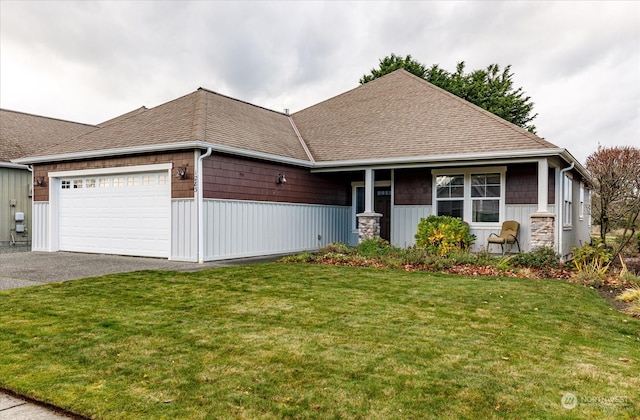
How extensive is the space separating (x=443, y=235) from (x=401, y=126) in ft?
13.3

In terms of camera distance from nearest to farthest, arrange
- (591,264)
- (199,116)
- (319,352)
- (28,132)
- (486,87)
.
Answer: (319,352)
(591,264)
(199,116)
(28,132)
(486,87)

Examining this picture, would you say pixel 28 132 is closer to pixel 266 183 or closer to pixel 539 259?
pixel 266 183

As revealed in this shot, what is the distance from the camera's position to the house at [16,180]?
50.9ft

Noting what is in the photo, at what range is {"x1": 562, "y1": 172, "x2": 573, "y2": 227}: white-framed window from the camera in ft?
43.8

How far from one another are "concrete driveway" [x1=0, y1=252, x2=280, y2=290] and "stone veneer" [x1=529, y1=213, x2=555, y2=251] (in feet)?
21.2

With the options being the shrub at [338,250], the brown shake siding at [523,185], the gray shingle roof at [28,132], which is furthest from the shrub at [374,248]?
the gray shingle roof at [28,132]

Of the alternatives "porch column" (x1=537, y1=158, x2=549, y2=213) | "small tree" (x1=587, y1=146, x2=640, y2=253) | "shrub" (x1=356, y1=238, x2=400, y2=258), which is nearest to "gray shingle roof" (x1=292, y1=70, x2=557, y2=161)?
"porch column" (x1=537, y1=158, x2=549, y2=213)

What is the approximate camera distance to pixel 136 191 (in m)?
11.8

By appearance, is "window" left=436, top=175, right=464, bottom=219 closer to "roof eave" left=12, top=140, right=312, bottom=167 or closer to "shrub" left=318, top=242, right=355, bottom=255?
"shrub" left=318, top=242, right=355, bottom=255

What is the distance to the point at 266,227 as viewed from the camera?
12570 millimetres

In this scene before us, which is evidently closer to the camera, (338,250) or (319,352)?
(319,352)

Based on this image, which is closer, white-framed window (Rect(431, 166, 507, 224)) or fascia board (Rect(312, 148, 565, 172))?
fascia board (Rect(312, 148, 565, 172))

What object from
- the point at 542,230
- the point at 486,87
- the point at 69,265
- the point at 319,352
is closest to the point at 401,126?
the point at 542,230

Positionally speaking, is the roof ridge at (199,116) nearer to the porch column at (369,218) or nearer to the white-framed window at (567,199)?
the porch column at (369,218)
